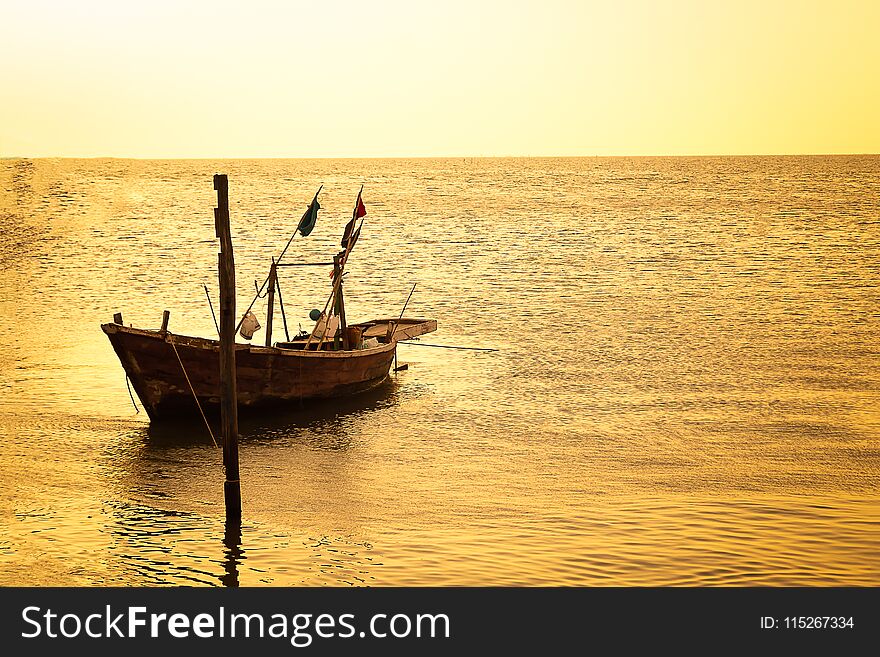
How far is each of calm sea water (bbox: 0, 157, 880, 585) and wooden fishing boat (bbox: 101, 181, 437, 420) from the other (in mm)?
425

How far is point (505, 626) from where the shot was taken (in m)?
10.7

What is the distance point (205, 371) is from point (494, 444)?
16.1 feet

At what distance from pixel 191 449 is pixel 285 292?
72.0 feet

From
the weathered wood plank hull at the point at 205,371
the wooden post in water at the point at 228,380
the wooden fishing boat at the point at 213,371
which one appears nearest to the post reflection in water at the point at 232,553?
the wooden post in water at the point at 228,380

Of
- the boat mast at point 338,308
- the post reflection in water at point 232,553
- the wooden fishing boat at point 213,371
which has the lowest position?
the post reflection in water at point 232,553

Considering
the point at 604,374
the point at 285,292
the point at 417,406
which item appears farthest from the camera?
the point at 285,292

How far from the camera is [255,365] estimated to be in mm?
19000

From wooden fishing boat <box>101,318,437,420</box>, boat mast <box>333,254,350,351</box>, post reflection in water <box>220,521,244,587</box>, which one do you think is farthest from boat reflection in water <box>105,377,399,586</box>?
boat mast <box>333,254,350,351</box>

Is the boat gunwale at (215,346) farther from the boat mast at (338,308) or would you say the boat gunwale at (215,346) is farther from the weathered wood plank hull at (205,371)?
the boat mast at (338,308)

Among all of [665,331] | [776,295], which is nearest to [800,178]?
[776,295]

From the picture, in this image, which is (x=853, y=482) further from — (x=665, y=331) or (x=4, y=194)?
(x=4, y=194)

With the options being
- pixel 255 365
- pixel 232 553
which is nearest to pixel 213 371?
pixel 255 365

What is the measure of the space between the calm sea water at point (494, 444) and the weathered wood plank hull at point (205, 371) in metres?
0.43

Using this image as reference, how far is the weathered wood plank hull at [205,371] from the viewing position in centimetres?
1809
